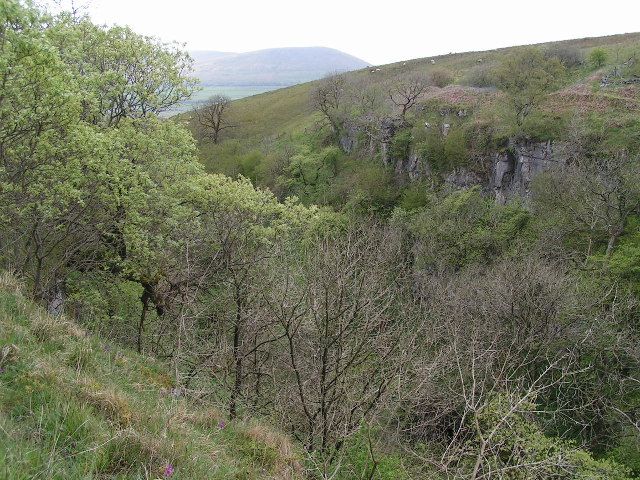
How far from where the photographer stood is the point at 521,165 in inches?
1303

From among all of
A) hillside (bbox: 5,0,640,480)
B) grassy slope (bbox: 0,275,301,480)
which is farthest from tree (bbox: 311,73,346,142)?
grassy slope (bbox: 0,275,301,480)

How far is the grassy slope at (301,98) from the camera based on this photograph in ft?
216

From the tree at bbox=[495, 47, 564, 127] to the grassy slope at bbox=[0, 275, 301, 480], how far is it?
33.4 m

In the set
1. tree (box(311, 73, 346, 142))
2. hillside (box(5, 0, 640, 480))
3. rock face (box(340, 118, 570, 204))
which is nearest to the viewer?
hillside (box(5, 0, 640, 480))

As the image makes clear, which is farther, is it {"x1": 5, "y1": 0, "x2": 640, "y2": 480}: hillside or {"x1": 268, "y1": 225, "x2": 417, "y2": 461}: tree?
{"x1": 268, "y1": 225, "x2": 417, "y2": 461}: tree

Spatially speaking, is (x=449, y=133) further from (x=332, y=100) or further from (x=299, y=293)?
(x=299, y=293)

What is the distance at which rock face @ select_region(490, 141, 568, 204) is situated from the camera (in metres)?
30.9

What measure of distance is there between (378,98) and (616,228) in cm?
3244

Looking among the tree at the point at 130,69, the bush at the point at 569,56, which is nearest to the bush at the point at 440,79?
the bush at the point at 569,56

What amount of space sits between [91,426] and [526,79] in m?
38.1

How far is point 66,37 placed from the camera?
13.9 m

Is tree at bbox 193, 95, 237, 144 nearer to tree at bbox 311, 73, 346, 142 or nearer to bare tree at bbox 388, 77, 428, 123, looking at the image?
tree at bbox 311, 73, 346, 142

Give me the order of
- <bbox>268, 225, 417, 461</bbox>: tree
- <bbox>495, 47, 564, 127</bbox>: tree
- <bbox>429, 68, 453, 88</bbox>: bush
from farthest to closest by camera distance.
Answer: <bbox>429, 68, 453, 88</bbox>: bush
<bbox>495, 47, 564, 127</bbox>: tree
<bbox>268, 225, 417, 461</bbox>: tree

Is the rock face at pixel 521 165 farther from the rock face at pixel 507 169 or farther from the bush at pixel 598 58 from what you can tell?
the bush at pixel 598 58
